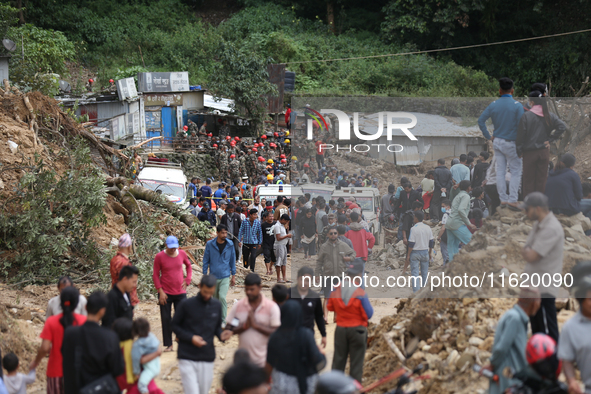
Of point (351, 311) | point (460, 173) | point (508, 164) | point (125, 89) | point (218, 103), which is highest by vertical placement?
point (125, 89)

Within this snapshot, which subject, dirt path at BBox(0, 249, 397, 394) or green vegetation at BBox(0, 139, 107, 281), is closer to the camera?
dirt path at BBox(0, 249, 397, 394)

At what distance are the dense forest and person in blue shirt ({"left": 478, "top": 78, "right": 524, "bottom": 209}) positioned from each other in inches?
989

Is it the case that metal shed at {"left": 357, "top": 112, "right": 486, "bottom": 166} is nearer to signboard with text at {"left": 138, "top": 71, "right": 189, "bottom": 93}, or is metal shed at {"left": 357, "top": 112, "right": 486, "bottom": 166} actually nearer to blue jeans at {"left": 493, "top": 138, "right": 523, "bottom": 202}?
blue jeans at {"left": 493, "top": 138, "right": 523, "bottom": 202}

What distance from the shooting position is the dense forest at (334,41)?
34.1 metres

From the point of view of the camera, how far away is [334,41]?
39781 millimetres

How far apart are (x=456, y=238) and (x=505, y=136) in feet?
4.98

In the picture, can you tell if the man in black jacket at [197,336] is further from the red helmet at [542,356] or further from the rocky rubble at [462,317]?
the red helmet at [542,356]

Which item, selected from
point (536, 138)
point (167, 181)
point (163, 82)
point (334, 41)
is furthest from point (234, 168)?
point (536, 138)

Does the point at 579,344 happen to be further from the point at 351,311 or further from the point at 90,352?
the point at 90,352

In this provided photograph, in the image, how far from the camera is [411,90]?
34.5m

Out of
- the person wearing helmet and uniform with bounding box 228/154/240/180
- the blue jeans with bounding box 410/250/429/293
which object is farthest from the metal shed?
the person wearing helmet and uniform with bounding box 228/154/240/180

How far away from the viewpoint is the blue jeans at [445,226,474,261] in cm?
810

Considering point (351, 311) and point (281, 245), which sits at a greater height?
point (351, 311)

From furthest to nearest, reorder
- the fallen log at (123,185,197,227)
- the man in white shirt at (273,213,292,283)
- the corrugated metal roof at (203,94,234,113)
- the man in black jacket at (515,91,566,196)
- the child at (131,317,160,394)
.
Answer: the corrugated metal roof at (203,94,234,113)
the fallen log at (123,185,197,227)
the man in white shirt at (273,213,292,283)
the man in black jacket at (515,91,566,196)
the child at (131,317,160,394)
